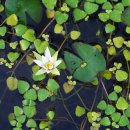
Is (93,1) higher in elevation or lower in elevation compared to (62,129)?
higher

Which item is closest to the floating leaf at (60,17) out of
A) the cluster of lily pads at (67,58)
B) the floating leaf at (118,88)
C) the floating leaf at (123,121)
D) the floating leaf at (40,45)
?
the cluster of lily pads at (67,58)

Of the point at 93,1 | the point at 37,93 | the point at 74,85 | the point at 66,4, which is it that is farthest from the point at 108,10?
the point at 37,93

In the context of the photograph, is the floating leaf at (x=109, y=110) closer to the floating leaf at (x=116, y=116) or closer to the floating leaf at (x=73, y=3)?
the floating leaf at (x=116, y=116)

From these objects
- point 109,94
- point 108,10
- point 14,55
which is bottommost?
point 109,94

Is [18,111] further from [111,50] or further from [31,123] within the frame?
[111,50]

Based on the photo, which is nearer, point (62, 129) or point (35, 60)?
point (35, 60)

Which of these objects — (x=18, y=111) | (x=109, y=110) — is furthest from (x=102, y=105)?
(x=18, y=111)

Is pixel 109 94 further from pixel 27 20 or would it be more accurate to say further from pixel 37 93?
pixel 27 20
